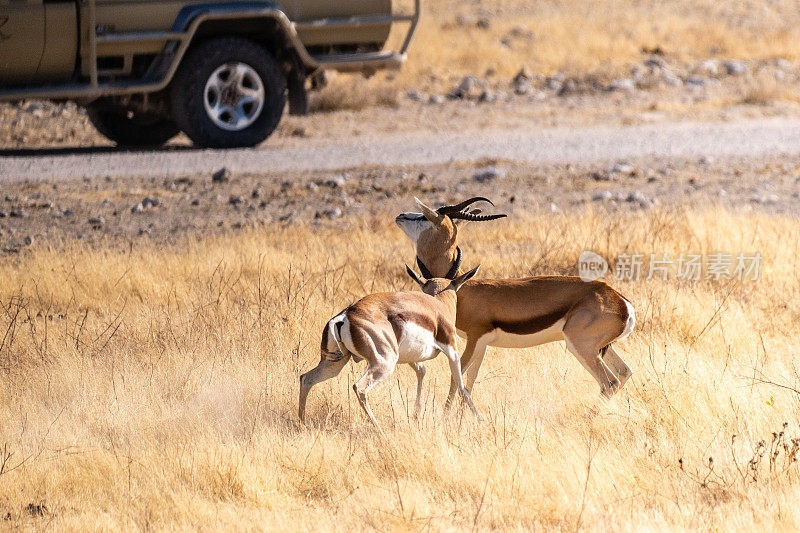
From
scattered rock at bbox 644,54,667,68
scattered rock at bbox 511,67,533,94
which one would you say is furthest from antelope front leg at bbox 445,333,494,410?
scattered rock at bbox 644,54,667,68

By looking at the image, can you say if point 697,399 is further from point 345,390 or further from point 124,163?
point 124,163

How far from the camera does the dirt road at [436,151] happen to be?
449 inches

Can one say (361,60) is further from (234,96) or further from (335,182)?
(335,182)

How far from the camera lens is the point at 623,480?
4.59 metres

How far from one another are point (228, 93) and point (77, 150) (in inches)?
78.5

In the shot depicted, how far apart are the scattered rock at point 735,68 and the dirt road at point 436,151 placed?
15.7 ft

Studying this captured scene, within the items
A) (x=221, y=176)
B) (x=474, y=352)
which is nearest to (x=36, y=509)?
(x=474, y=352)

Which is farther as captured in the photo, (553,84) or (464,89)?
(553,84)

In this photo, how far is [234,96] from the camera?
12234 millimetres

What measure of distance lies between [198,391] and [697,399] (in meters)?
2.46

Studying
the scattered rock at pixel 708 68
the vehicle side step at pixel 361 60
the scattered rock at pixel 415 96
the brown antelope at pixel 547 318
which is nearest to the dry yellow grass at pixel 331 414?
the brown antelope at pixel 547 318

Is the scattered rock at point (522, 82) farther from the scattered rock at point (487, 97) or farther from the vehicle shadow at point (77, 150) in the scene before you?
the vehicle shadow at point (77, 150)

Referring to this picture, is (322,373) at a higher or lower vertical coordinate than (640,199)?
higher

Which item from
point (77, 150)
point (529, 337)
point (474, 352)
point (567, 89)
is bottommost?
point (77, 150)
